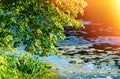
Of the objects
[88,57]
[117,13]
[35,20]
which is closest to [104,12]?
[117,13]

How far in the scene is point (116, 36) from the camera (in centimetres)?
4947

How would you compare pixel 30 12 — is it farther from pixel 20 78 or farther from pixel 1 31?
pixel 20 78

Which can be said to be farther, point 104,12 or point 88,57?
point 104,12

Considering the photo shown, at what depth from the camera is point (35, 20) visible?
20922 mm

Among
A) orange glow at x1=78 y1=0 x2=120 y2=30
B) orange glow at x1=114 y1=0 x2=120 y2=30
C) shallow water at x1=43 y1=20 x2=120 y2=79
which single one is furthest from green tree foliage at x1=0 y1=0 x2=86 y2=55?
orange glow at x1=114 y1=0 x2=120 y2=30

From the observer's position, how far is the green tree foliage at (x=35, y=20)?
20.0 meters

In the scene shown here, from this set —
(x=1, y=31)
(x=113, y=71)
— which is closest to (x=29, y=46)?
A: (x=1, y=31)

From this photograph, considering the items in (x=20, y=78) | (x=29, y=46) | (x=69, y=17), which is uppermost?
(x=69, y=17)

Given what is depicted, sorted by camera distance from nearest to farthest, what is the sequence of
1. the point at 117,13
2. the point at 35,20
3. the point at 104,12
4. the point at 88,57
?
the point at 35,20 < the point at 88,57 < the point at 117,13 < the point at 104,12

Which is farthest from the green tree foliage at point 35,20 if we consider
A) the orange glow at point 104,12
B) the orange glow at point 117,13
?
the orange glow at point 117,13

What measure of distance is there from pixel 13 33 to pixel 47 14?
6.53 ft

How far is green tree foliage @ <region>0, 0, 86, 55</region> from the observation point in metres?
20.0

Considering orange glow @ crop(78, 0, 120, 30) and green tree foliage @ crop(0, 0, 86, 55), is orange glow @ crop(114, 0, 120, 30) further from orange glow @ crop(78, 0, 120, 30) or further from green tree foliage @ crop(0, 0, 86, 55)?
green tree foliage @ crop(0, 0, 86, 55)

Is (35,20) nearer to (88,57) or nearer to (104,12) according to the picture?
Result: (88,57)
